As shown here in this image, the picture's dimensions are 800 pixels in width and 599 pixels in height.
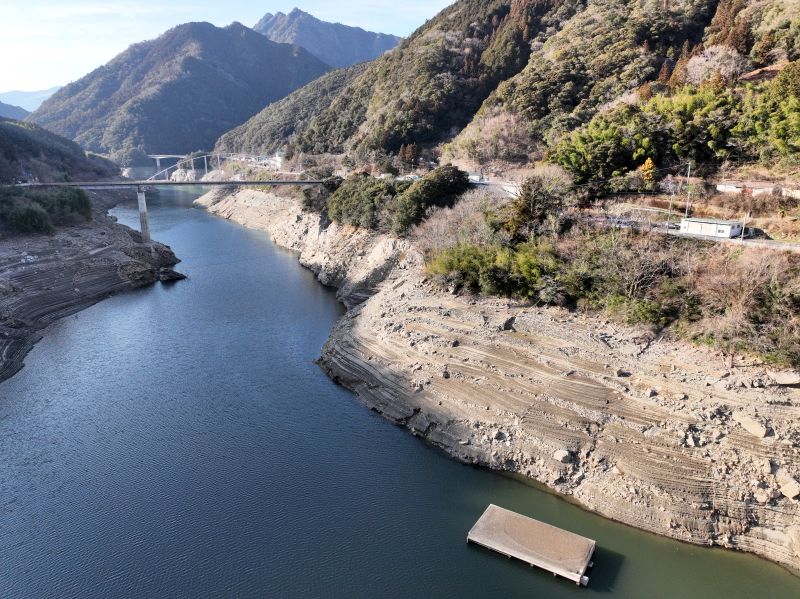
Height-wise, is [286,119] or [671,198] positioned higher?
[286,119]

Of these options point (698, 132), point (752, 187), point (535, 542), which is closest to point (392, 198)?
point (698, 132)

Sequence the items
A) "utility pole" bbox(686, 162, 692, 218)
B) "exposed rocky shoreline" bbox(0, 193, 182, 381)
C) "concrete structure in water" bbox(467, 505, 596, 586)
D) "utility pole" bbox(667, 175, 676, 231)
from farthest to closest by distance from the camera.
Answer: "exposed rocky shoreline" bbox(0, 193, 182, 381) → "utility pole" bbox(686, 162, 692, 218) → "utility pole" bbox(667, 175, 676, 231) → "concrete structure in water" bbox(467, 505, 596, 586)

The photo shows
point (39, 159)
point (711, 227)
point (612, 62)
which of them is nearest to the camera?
point (711, 227)

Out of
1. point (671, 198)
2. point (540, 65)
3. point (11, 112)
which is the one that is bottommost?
point (671, 198)

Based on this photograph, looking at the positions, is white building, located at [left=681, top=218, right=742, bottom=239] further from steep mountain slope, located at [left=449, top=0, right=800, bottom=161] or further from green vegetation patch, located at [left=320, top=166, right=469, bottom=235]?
steep mountain slope, located at [left=449, top=0, right=800, bottom=161]

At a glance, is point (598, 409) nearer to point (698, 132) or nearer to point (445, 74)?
Answer: point (698, 132)

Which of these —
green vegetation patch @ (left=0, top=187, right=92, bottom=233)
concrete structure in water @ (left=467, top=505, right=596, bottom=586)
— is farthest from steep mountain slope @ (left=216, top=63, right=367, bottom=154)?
concrete structure in water @ (left=467, top=505, right=596, bottom=586)
